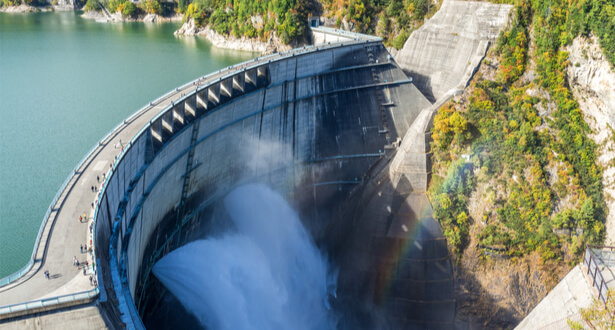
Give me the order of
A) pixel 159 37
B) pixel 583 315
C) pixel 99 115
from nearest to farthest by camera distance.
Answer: pixel 583 315 → pixel 99 115 → pixel 159 37

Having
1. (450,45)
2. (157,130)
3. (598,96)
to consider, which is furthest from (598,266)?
(450,45)

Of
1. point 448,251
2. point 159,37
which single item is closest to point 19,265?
point 448,251

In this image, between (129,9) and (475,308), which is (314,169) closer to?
(475,308)

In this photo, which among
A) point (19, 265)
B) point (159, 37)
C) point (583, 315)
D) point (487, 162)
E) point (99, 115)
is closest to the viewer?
point (583, 315)

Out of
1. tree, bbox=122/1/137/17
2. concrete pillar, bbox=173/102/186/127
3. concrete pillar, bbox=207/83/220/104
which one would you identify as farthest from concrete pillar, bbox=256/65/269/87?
tree, bbox=122/1/137/17

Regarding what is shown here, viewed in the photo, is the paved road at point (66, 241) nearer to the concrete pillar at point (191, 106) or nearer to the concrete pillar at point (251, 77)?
the concrete pillar at point (191, 106)

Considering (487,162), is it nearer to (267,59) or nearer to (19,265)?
(267,59)
